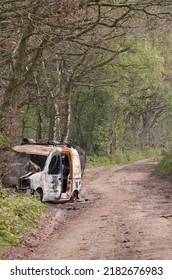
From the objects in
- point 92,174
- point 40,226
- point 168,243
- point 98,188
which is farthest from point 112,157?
point 168,243

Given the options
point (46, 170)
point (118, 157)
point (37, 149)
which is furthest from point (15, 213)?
point (118, 157)

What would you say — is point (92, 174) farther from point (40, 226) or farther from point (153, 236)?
point (153, 236)

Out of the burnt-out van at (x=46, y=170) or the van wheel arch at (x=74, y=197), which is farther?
the van wheel arch at (x=74, y=197)

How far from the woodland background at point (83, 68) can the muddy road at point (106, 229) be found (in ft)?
9.61

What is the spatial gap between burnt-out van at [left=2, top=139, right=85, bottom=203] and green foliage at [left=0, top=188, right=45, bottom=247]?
765 mm

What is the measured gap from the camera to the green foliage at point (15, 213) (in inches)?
547

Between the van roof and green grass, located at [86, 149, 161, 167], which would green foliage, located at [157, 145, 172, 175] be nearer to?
green grass, located at [86, 149, 161, 167]

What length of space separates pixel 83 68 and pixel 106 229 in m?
21.7

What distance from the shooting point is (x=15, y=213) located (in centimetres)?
1612

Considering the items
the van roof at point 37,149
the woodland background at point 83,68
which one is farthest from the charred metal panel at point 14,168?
the van roof at point 37,149

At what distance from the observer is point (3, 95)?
21.9 meters

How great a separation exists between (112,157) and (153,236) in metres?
41.8

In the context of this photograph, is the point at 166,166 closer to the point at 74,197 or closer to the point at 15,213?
the point at 74,197

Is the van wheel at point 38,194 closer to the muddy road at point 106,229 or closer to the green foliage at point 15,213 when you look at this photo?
the muddy road at point 106,229
